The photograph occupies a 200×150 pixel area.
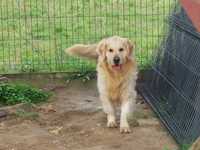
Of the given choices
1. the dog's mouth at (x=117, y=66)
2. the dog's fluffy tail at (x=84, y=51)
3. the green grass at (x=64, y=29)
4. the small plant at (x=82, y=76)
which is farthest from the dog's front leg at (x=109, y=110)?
the green grass at (x=64, y=29)

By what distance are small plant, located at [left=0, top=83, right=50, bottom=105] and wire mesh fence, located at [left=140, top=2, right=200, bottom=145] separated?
4.20ft

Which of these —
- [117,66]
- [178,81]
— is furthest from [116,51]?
[178,81]

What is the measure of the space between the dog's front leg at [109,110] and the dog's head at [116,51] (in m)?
0.37

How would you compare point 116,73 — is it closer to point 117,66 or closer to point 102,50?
point 117,66

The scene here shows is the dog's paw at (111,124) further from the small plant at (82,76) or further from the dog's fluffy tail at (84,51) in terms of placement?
the small plant at (82,76)

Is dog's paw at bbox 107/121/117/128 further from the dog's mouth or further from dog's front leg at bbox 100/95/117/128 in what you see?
the dog's mouth

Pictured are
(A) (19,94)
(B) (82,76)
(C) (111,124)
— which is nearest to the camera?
(C) (111,124)

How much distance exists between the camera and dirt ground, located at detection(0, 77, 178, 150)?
577cm

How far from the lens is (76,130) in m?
6.30

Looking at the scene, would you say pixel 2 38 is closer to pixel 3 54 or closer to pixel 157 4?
pixel 3 54

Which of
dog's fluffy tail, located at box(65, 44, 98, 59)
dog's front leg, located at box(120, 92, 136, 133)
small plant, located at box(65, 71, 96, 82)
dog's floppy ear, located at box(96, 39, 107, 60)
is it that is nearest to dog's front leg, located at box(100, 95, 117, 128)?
dog's front leg, located at box(120, 92, 136, 133)

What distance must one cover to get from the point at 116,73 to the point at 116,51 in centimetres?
26

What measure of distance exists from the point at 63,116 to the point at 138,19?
2.65m

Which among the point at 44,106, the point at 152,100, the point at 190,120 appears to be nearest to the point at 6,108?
the point at 44,106
